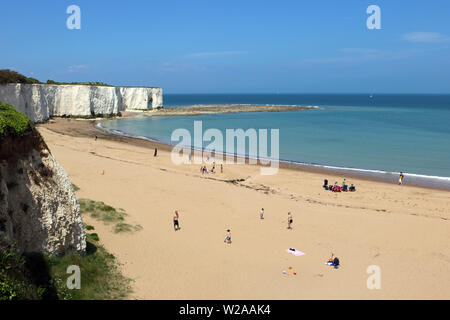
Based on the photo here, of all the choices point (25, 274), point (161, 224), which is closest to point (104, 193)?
point (161, 224)

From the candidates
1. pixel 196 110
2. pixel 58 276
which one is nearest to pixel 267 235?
pixel 58 276

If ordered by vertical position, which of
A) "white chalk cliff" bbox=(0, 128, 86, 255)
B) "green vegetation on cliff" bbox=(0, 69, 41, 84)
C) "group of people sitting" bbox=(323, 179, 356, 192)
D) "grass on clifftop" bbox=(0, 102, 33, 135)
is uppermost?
"green vegetation on cliff" bbox=(0, 69, 41, 84)

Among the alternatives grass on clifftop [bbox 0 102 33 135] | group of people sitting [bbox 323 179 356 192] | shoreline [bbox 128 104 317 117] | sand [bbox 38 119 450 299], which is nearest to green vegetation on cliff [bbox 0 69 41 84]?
sand [bbox 38 119 450 299]

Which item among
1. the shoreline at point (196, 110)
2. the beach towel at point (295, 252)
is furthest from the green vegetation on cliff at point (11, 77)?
the beach towel at point (295, 252)

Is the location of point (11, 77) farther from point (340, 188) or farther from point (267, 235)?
point (267, 235)

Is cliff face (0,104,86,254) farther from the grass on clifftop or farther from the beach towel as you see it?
the beach towel

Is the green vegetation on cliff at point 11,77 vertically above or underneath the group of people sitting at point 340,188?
above

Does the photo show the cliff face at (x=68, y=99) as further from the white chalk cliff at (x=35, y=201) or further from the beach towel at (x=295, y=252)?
the beach towel at (x=295, y=252)

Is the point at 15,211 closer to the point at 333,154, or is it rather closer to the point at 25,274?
the point at 25,274
